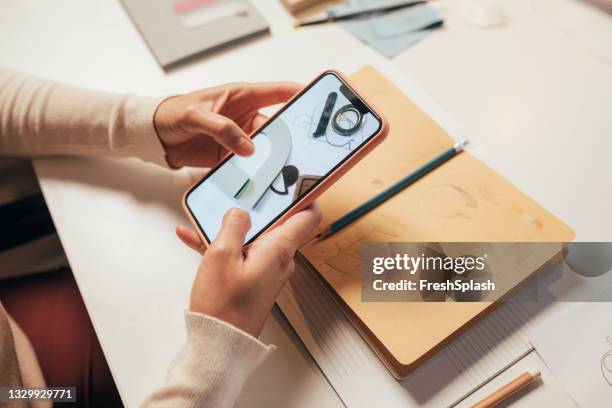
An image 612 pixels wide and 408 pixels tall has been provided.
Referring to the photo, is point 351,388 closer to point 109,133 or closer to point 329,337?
point 329,337

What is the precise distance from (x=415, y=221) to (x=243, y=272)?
0.68ft

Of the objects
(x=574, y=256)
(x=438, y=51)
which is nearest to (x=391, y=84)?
(x=438, y=51)

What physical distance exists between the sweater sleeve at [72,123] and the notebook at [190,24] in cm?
13

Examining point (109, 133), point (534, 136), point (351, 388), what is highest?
point (534, 136)

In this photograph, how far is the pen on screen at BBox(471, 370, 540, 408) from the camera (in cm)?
47

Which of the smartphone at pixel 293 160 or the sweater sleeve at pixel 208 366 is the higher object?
the smartphone at pixel 293 160

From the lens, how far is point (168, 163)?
62 centimetres

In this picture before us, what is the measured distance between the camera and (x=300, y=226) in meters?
0.51

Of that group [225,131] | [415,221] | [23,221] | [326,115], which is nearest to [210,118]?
[225,131]

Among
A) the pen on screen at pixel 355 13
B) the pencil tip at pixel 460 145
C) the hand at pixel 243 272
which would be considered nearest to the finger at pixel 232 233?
the hand at pixel 243 272

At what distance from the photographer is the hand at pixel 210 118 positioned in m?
0.56

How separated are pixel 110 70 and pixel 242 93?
25 cm

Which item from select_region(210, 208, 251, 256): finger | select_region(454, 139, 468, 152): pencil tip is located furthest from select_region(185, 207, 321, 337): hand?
select_region(454, 139, 468, 152): pencil tip

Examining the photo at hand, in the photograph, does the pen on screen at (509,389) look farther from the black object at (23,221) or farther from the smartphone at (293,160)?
the black object at (23,221)
